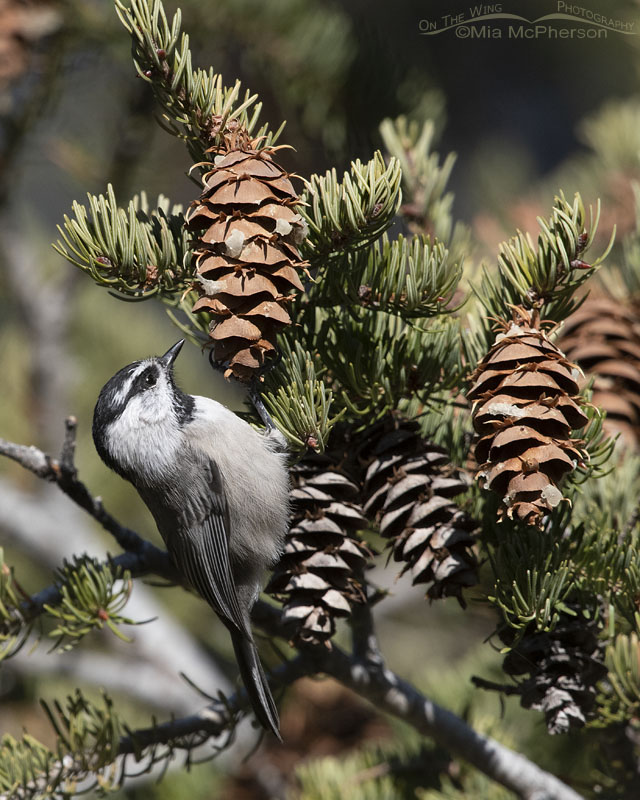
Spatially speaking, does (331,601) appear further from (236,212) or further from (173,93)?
(173,93)

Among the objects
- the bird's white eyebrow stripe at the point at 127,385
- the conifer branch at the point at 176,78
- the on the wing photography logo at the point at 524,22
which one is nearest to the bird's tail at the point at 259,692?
the bird's white eyebrow stripe at the point at 127,385

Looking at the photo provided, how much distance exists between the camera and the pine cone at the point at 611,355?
1.57 m

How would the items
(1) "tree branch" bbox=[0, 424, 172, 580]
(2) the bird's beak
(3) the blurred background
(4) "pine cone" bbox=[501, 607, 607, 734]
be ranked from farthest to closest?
(3) the blurred background → (2) the bird's beak → (1) "tree branch" bbox=[0, 424, 172, 580] → (4) "pine cone" bbox=[501, 607, 607, 734]

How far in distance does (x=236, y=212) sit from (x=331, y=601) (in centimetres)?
60

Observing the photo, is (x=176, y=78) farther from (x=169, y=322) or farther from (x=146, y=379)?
(x=169, y=322)

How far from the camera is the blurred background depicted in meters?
2.09

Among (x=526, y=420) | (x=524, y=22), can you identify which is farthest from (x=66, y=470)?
(x=524, y=22)

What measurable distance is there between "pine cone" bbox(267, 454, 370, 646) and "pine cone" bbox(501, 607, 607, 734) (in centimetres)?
27

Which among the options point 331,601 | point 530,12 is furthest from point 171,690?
point 530,12

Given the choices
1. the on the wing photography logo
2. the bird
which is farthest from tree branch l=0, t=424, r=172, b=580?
the on the wing photography logo

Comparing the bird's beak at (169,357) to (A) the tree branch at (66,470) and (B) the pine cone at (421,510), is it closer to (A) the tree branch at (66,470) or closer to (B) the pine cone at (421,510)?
(A) the tree branch at (66,470)

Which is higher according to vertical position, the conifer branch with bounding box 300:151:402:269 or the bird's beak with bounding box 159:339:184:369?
the bird's beak with bounding box 159:339:184:369

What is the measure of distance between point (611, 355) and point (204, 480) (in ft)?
2.92

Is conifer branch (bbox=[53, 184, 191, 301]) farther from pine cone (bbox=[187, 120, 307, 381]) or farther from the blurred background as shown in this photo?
the blurred background
